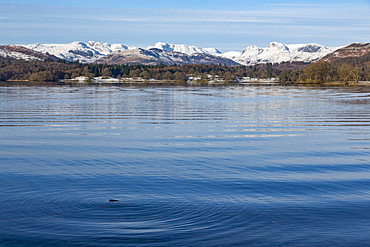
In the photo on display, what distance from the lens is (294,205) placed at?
407 inches

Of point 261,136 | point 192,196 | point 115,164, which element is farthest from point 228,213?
point 261,136

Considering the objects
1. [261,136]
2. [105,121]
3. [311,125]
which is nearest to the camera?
[261,136]

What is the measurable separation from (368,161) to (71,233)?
10.9 metres

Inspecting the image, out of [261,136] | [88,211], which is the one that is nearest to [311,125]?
[261,136]

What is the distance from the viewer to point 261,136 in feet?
72.1

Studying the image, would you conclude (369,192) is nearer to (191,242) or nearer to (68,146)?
(191,242)

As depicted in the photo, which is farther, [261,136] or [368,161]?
[261,136]

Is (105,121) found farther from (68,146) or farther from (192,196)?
(192,196)

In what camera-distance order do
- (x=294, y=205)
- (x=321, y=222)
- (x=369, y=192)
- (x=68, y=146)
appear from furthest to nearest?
(x=68, y=146) < (x=369, y=192) < (x=294, y=205) < (x=321, y=222)

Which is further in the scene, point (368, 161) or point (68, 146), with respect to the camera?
point (68, 146)

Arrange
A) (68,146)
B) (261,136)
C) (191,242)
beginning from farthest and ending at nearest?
(261,136), (68,146), (191,242)

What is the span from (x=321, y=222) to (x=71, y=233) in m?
4.92

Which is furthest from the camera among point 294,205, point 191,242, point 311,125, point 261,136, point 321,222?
point 311,125

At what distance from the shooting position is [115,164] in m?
14.9
